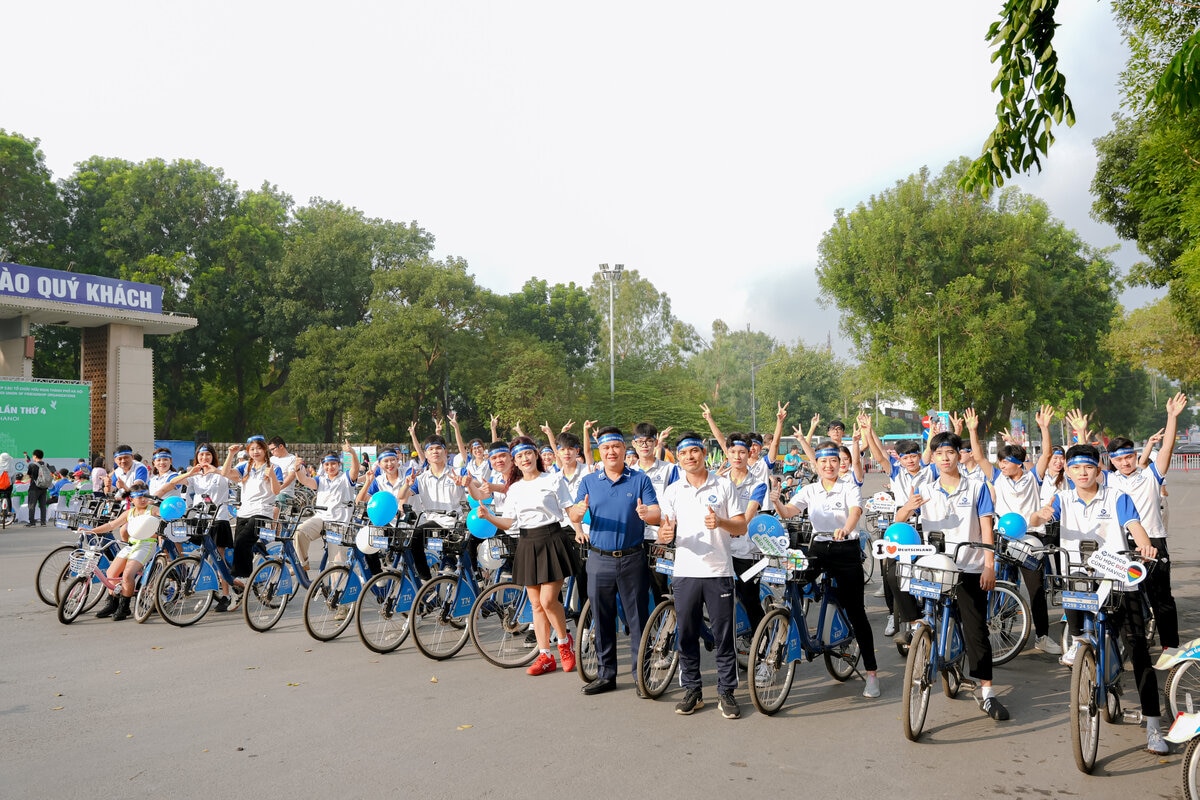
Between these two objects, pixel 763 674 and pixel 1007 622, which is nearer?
pixel 763 674

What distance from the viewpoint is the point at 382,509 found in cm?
865

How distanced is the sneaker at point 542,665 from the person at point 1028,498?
402 centimetres

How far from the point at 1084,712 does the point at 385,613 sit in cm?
558

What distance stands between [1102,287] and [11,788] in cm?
4613

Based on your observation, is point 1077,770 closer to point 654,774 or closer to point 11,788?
point 654,774

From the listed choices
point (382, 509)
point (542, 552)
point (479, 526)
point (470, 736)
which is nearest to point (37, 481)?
point (382, 509)

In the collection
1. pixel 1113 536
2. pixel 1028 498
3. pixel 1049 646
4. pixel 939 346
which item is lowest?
pixel 1049 646

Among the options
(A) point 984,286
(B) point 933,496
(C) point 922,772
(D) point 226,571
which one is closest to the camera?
(C) point 922,772

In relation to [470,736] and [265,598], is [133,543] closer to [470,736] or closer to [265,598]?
[265,598]

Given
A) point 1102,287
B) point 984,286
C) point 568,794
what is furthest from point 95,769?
point 1102,287

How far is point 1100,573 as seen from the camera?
548cm

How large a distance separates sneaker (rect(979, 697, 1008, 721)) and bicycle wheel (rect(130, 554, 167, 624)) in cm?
786

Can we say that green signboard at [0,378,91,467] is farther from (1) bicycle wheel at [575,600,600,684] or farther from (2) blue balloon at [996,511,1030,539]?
(2) blue balloon at [996,511,1030,539]

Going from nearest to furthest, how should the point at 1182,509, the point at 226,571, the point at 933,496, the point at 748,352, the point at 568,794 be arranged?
the point at 568,794, the point at 933,496, the point at 226,571, the point at 1182,509, the point at 748,352
